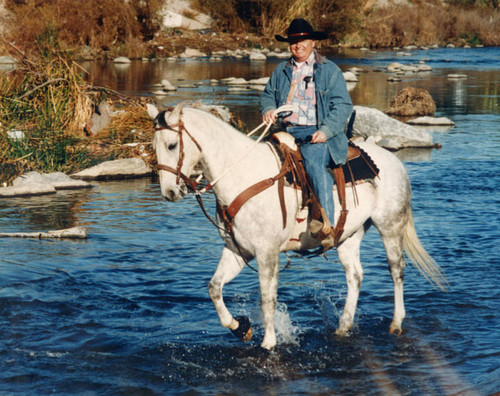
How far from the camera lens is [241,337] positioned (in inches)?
284

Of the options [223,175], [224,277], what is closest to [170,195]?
[223,175]

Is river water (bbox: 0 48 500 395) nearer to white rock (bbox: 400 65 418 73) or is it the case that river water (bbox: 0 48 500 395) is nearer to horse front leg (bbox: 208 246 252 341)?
horse front leg (bbox: 208 246 252 341)

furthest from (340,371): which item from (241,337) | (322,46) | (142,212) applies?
(322,46)

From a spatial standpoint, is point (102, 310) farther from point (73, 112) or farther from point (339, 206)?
point (73, 112)

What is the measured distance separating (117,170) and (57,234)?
4.84 metres

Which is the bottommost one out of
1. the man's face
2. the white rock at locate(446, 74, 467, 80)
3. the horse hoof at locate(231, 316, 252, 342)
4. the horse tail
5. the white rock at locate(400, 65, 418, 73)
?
the horse hoof at locate(231, 316, 252, 342)

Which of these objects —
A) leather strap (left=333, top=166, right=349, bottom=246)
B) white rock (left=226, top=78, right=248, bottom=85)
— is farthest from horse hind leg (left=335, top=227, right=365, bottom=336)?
white rock (left=226, top=78, right=248, bottom=85)

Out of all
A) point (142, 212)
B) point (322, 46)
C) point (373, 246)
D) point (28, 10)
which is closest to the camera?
point (373, 246)

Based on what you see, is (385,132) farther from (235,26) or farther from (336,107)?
(235,26)

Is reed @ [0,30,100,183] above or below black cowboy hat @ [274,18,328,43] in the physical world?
below

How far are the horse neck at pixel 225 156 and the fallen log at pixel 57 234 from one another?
498 centimetres

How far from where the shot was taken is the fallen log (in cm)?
1080

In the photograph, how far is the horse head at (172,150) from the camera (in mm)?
6188

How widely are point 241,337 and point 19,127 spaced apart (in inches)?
398
